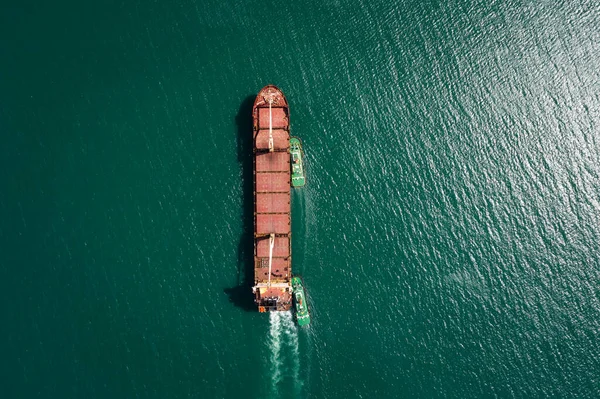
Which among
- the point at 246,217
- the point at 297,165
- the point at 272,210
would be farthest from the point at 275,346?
the point at 297,165

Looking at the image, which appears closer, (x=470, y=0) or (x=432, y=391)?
(x=432, y=391)

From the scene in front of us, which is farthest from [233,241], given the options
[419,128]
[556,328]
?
[556,328]

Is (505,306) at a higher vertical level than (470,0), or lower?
lower

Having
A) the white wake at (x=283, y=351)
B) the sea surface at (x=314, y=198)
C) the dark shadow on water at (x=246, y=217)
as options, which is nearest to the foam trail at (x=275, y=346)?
the white wake at (x=283, y=351)

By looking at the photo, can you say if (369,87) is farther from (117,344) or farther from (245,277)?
(117,344)

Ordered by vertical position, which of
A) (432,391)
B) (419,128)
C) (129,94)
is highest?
(129,94)

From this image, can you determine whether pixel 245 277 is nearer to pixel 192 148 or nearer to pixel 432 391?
pixel 192 148
